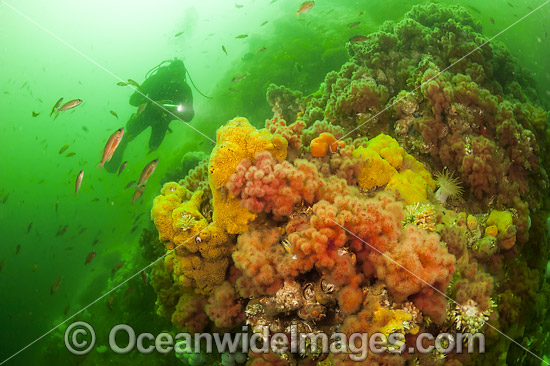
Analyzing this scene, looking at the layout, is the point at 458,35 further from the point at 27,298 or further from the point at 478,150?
the point at 27,298

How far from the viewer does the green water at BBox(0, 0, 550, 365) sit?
11.2 meters

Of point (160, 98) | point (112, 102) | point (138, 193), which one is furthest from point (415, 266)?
point (112, 102)

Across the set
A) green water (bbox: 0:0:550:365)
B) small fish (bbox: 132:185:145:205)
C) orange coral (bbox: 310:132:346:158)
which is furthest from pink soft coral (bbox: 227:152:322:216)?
small fish (bbox: 132:185:145:205)

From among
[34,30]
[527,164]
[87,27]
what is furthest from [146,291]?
[34,30]

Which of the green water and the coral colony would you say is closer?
the coral colony

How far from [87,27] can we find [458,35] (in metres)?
67.7

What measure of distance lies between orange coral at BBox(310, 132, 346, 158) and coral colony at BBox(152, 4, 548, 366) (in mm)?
24

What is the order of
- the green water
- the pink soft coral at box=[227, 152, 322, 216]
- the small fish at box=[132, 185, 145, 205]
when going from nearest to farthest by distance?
the pink soft coral at box=[227, 152, 322, 216], the small fish at box=[132, 185, 145, 205], the green water

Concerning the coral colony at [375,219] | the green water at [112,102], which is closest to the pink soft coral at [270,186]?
the coral colony at [375,219]

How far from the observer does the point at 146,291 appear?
9070 millimetres

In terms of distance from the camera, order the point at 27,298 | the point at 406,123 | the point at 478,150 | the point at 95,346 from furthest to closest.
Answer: the point at 27,298 → the point at 95,346 → the point at 406,123 → the point at 478,150

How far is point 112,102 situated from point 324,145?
202ft

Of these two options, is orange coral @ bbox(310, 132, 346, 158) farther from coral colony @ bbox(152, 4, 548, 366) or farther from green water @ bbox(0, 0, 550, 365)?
green water @ bbox(0, 0, 550, 365)

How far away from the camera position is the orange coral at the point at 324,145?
4.12m
